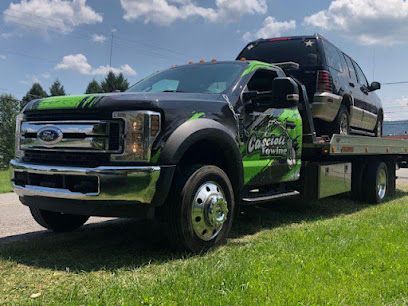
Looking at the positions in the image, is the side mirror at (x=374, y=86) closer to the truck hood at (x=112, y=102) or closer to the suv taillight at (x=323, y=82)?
the suv taillight at (x=323, y=82)

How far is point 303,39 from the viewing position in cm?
867

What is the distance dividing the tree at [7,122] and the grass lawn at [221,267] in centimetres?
4647

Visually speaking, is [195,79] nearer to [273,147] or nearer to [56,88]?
[273,147]

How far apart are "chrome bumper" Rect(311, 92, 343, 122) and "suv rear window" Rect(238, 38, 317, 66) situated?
1.92ft

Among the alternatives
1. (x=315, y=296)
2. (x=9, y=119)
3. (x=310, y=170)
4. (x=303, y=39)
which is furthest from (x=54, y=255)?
(x=9, y=119)

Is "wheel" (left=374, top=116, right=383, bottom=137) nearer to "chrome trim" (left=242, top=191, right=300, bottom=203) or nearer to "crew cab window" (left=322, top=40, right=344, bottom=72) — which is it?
"crew cab window" (left=322, top=40, right=344, bottom=72)

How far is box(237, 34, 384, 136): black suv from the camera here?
8.29 meters

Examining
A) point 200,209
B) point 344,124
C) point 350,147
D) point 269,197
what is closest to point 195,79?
point 269,197

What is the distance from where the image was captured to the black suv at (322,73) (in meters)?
8.29

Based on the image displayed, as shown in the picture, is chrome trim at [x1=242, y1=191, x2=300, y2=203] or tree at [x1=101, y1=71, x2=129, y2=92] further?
tree at [x1=101, y1=71, x2=129, y2=92]

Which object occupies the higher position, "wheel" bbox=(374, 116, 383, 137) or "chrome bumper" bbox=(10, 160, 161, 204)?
"wheel" bbox=(374, 116, 383, 137)

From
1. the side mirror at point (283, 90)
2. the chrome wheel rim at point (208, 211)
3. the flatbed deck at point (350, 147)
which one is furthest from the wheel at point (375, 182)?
the chrome wheel rim at point (208, 211)

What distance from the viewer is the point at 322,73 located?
328 inches

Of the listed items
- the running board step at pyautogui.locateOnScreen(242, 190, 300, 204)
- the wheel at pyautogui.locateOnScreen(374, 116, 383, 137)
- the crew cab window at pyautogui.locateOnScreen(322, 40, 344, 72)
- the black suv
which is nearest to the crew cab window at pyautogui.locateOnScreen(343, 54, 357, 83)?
the black suv
